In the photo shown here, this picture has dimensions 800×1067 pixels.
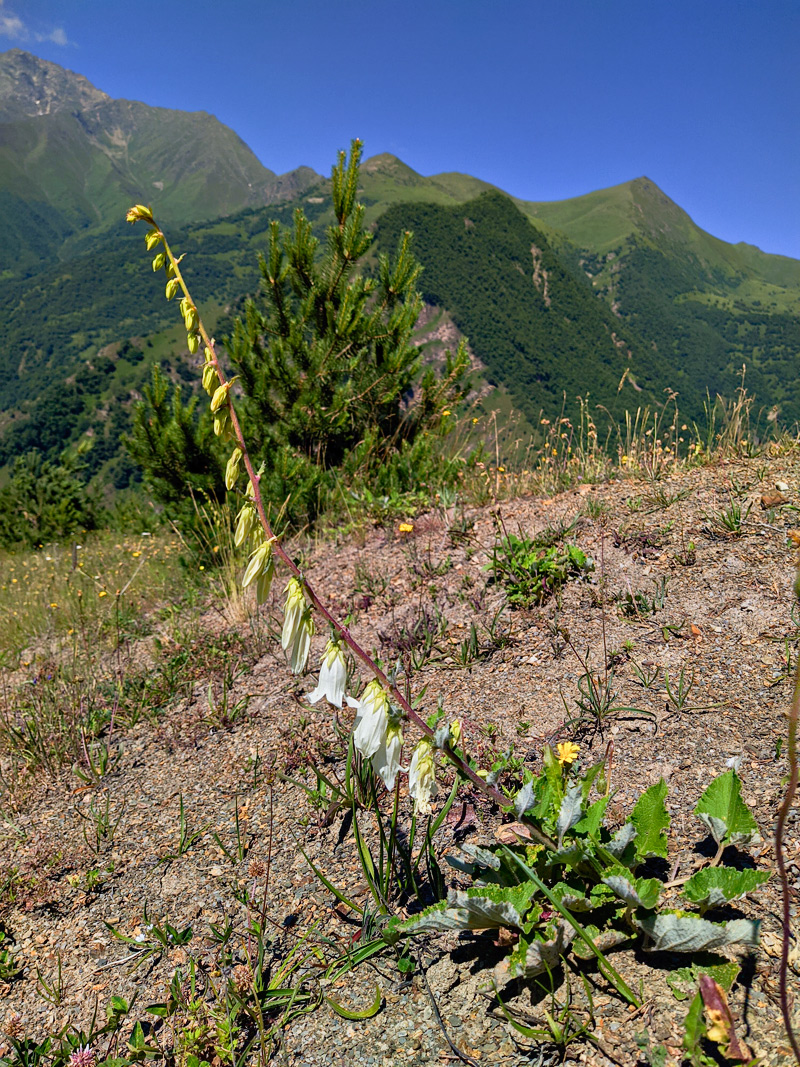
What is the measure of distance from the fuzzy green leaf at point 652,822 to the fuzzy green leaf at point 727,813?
10 centimetres

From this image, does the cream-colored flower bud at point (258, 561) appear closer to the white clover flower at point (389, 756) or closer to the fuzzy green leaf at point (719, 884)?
the white clover flower at point (389, 756)

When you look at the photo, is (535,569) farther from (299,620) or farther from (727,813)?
(299,620)

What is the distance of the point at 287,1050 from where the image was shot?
A: 4.81 ft

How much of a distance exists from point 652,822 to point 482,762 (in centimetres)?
83

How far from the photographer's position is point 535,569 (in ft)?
10.7

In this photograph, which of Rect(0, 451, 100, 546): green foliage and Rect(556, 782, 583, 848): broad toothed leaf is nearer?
Rect(556, 782, 583, 848): broad toothed leaf

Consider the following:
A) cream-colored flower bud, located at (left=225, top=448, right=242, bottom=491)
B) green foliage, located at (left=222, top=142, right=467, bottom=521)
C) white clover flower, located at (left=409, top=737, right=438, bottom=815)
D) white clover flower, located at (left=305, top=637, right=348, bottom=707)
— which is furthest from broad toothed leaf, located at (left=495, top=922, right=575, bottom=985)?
green foliage, located at (left=222, top=142, right=467, bottom=521)

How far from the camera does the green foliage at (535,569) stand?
3.19 metres

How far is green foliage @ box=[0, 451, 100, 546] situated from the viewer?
11.1 metres

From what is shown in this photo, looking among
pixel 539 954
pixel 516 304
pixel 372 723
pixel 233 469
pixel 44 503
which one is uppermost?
pixel 516 304

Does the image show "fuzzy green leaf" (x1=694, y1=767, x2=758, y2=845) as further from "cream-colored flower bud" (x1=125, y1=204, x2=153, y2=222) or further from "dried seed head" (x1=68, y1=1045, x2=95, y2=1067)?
"cream-colored flower bud" (x1=125, y1=204, x2=153, y2=222)

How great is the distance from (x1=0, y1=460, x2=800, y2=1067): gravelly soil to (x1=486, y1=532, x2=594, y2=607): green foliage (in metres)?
0.09

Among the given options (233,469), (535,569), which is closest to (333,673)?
(233,469)

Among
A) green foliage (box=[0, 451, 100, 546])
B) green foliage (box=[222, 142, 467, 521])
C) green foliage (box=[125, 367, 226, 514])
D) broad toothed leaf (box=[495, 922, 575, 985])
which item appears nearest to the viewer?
broad toothed leaf (box=[495, 922, 575, 985])
